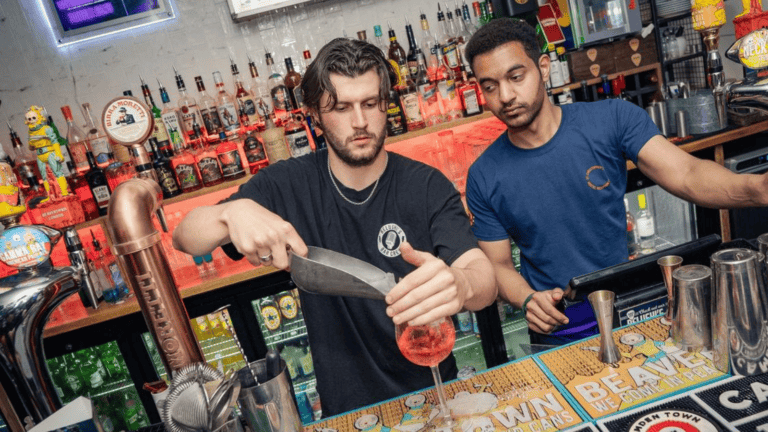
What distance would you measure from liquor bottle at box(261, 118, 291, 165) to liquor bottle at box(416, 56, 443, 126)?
0.72 metres

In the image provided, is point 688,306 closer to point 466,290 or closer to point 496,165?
point 466,290

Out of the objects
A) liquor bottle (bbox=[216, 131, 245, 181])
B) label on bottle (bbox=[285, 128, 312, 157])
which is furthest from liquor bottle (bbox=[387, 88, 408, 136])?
liquor bottle (bbox=[216, 131, 245, 181])

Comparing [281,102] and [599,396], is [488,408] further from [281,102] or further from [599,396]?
[281,102]

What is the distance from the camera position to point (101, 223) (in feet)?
8.30

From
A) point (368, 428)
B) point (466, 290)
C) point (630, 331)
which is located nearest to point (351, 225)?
point (466, 290)

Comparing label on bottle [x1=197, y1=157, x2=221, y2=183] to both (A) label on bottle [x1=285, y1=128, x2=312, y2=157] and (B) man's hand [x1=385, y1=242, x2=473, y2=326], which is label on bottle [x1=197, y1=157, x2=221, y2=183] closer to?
(A) label on bottle [x1=285, y1=128, x2=312, y2=157]

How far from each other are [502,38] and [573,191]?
54cm

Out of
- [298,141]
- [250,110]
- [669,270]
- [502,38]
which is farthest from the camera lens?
[250,110]

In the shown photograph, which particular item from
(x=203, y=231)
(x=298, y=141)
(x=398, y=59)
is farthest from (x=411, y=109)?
(x=203, y=231)

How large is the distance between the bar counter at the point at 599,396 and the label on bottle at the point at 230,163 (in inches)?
67.3

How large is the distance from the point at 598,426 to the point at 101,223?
7.70ft

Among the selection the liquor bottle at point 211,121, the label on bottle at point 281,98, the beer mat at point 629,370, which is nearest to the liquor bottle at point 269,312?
the liquor bottle at point 211,121

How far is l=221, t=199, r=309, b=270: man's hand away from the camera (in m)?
1.06

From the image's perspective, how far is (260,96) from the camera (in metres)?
2.90
